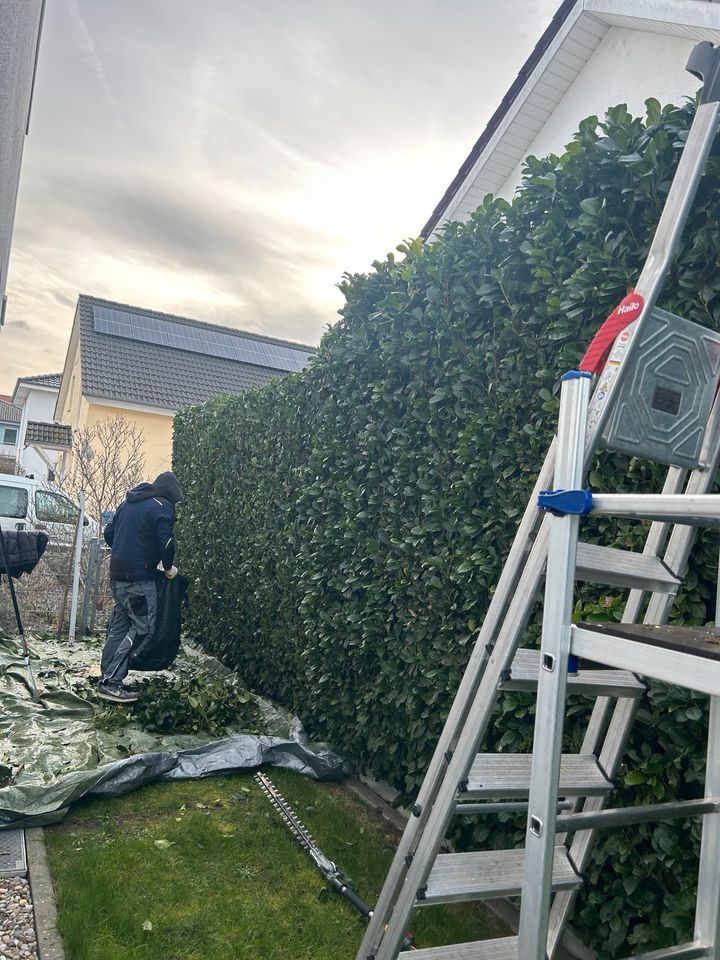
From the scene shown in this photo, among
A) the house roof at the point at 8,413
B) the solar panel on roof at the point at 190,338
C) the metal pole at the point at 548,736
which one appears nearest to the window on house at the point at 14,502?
the solar panel on roof at the point at 190,338

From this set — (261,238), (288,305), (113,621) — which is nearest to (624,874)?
(113,621)

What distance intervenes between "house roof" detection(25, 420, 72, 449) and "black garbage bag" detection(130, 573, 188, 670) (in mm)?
4538

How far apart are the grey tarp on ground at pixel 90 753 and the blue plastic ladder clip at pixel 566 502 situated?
342 cm

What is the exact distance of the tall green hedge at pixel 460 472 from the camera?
2.46 metres

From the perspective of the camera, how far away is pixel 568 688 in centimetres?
176

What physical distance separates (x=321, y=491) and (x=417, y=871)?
10.1 feet

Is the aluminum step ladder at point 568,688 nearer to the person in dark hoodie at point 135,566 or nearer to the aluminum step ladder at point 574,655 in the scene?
the aluminum step ladder at point 574,655

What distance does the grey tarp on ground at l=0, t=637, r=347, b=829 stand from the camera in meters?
3.86

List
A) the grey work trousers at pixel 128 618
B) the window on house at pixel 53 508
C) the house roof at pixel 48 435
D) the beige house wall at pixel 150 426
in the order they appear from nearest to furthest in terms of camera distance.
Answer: the grey work trousers at pixel 128 618, the house roof at pixel 48 435, the window on house at pixel 53 508, the beige house wall at pixel 150 426

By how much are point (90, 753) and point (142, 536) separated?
1.97 meters

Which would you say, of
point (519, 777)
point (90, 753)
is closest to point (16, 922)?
point (90, 753)

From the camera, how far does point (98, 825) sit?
381 centimetres

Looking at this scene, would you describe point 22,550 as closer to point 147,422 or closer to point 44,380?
point 147,422

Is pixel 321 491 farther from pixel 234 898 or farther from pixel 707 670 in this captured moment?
pixel 707 670
